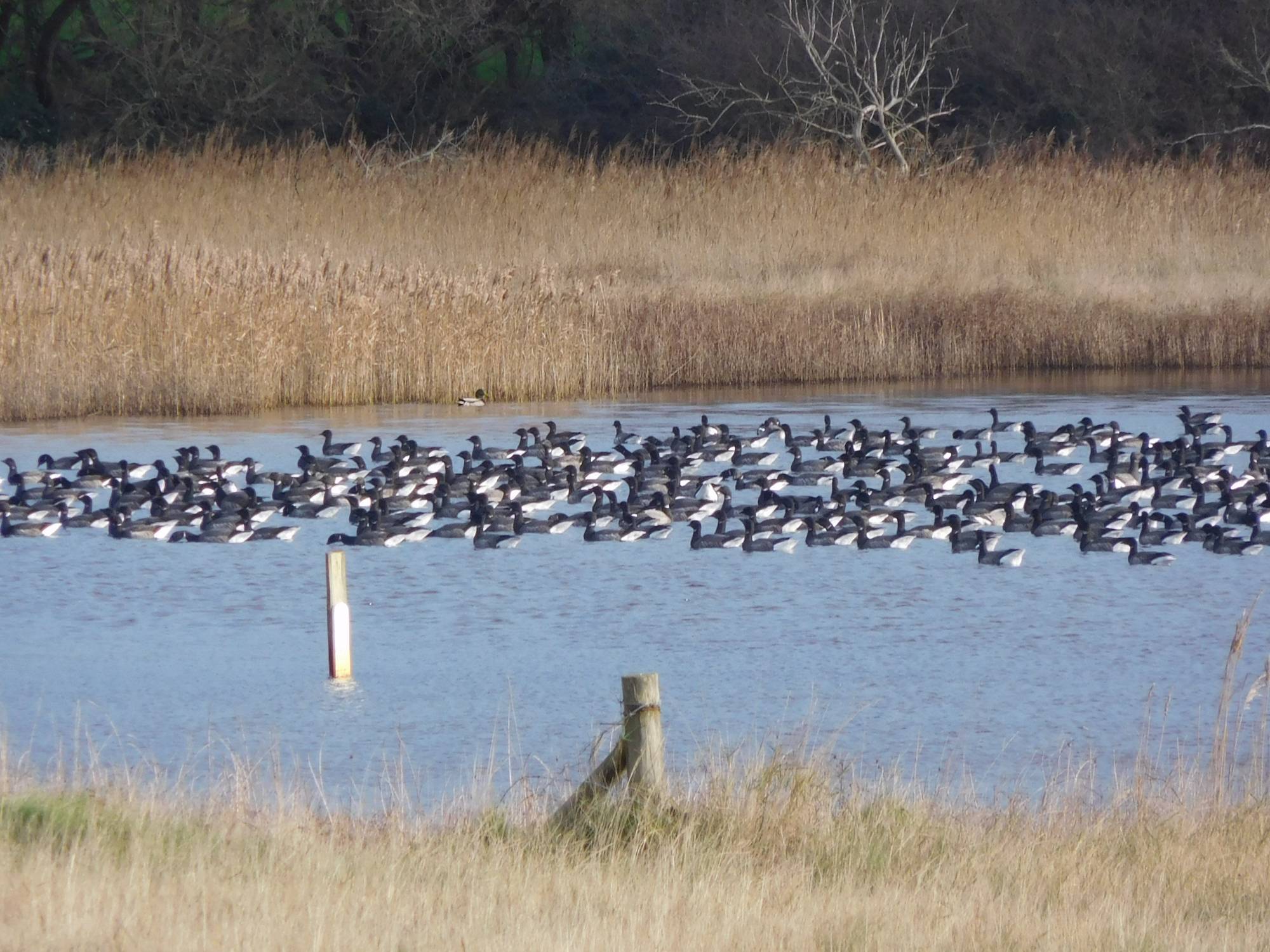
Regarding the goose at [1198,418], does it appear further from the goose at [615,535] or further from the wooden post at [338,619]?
the wooden post at [338,619]

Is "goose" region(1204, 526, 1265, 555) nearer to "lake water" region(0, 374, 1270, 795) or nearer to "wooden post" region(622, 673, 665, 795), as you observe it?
"lake water" region(0, 374, 1270, 795)

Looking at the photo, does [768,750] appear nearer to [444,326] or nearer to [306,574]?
[306,574]

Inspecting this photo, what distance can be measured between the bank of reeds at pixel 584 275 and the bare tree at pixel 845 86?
284 cm

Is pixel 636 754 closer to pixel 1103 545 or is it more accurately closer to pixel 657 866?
pixel 657 866

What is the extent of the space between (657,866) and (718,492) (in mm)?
8745

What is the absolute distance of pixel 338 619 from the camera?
8.59 meters

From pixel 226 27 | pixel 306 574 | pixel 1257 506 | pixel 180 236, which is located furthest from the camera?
pixel 226 27

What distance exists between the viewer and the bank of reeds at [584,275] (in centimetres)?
1808

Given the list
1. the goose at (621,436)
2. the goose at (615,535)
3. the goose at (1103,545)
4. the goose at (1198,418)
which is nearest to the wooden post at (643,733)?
the goose at (615,535)

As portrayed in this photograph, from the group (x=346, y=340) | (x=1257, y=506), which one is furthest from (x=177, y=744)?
(x=346, y=340)

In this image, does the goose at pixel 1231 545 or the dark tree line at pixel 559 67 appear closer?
the goose at pixel 1231 545

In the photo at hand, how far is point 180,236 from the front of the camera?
69.6 feet

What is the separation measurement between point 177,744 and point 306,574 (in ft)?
12.9

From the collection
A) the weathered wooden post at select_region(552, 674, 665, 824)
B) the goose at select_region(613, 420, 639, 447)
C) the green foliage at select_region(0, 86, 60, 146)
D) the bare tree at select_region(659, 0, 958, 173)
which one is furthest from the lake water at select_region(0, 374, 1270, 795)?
the green foliage at select_region(0, 86, 60, 146)
